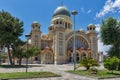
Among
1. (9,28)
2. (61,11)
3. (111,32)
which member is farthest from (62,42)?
(111,32)

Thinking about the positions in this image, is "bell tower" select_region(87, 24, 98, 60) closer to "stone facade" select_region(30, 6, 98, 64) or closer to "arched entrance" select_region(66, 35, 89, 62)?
"stone facade" select_region(30, 6, 98, 64)

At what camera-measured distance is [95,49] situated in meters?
66.5

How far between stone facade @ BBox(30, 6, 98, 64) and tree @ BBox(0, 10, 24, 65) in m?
19.9

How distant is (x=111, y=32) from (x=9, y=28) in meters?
19.9

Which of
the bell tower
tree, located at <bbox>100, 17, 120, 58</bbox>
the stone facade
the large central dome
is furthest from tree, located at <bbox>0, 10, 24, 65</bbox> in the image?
the bell tower

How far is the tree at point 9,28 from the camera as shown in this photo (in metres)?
37.2

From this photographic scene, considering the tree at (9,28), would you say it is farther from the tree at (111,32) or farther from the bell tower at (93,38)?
the bell tower at (93,38)

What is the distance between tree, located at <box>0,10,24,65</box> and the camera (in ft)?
122

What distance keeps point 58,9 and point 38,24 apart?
11.8 m

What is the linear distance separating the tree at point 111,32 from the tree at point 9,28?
17.2 meters

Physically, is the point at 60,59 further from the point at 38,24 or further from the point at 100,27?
the point at 100,27

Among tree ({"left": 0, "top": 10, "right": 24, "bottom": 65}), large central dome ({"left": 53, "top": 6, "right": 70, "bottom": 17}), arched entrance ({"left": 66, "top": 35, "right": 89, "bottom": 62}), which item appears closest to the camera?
tree ({"left": 0, "top": 10, "right": 24, "bottom": 65})

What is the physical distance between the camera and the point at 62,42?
59219mm

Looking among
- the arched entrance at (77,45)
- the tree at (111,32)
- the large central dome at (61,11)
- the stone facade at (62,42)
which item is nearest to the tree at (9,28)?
the tree at (111,32)
